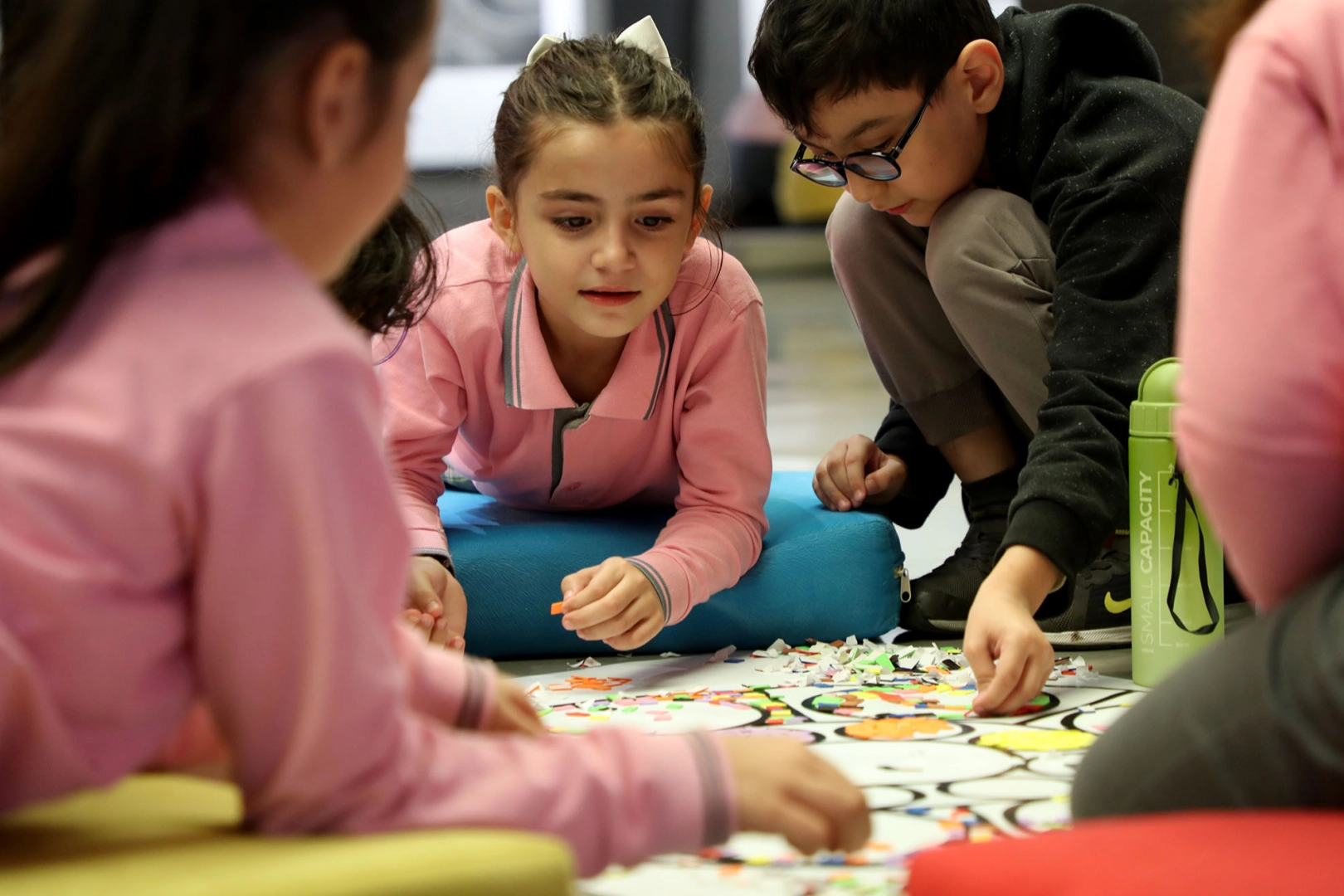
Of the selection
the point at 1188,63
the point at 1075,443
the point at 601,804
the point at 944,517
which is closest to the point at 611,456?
the point at 1075,443

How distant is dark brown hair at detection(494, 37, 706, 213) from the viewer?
1.49 metres

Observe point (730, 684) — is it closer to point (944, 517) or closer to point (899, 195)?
point (899, 195)

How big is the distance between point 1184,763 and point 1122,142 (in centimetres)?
89

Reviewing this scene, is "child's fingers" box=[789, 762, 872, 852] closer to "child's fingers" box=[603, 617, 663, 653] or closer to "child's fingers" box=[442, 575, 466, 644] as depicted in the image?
"child's fingers" box=[603, 617, 663, 653]

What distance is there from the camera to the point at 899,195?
1546 mm

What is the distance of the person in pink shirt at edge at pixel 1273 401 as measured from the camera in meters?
0.68

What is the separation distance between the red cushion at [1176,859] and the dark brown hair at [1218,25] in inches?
17.4

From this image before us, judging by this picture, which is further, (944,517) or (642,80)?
(944,517)

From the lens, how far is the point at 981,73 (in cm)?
153

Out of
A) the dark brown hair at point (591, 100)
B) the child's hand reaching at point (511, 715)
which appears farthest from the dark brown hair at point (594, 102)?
the child's hand reaching at point (511, 715)

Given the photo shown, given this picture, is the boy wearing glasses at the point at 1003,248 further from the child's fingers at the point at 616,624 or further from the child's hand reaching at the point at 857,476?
the child's fingers at the point at 616,624

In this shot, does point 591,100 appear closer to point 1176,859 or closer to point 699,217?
point 699,217

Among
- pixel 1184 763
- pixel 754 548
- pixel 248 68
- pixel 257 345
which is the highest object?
pixel 248 68

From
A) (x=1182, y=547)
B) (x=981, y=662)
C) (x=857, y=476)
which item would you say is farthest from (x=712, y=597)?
(x=1182, y=547)
